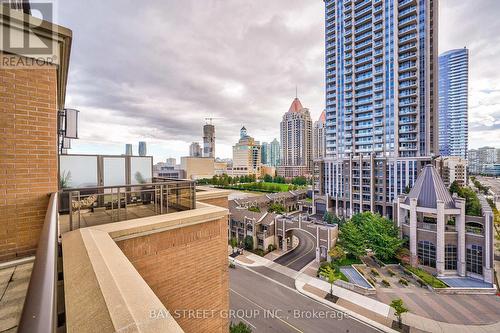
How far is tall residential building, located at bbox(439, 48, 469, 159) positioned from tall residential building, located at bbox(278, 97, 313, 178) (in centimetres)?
6735

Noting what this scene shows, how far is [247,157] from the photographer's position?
132250 millimetres

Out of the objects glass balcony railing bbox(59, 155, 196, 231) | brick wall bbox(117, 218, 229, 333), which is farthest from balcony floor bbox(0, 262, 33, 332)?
glass balcony railing bbox(59, 155, 196, 231)

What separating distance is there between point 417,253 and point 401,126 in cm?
2898

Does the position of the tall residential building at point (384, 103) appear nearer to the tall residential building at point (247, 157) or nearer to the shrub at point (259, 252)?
the shrub at point (259, 252)

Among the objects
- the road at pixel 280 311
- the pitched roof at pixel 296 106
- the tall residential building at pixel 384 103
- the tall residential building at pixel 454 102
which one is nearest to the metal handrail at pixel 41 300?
the road at pixel 280 311

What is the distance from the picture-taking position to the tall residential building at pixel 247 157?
435 ft

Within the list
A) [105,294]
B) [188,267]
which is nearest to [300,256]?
[188,267]

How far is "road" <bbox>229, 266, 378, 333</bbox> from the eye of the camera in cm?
1616

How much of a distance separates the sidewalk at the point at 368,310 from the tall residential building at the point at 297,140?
101168 millimetres

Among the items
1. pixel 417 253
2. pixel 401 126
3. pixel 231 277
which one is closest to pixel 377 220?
pixel 417 253

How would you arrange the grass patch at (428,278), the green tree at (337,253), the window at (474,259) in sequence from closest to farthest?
the grass patch at (428,278) < the window at (474,259) < the green tree at (337,253)

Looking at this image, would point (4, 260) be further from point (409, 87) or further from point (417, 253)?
point (409, 87)

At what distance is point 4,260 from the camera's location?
12.2 ft

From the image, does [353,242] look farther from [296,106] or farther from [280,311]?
[296,106]
